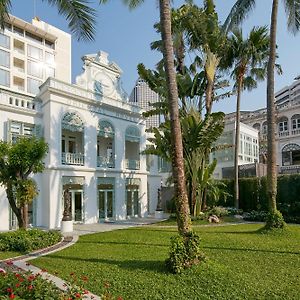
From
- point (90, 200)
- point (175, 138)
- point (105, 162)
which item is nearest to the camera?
point (175, 138)

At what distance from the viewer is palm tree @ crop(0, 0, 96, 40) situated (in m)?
11.2

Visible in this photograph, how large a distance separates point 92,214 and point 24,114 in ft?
25.3

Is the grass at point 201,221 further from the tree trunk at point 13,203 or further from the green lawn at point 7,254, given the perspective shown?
the green lawn at point 7,254

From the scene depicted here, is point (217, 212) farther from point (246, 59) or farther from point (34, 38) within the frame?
point (34, 38)

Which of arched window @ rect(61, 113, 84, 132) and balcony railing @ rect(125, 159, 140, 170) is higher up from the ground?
arched window @ rect(61, 113, 84, 132)

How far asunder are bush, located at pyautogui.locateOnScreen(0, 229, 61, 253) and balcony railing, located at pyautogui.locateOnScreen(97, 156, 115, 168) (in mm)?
11286

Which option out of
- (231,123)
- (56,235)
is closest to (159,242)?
(56,235)

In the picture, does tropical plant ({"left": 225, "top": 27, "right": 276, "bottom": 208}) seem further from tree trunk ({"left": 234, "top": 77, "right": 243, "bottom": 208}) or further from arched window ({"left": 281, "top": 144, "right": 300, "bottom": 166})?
arched window ({"left": 281, "top": 144, "right": 300, "bottom": 166})

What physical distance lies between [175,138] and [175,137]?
3 cm

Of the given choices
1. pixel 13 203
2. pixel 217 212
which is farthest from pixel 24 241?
pixel 217 212

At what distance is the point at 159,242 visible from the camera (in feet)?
40.0

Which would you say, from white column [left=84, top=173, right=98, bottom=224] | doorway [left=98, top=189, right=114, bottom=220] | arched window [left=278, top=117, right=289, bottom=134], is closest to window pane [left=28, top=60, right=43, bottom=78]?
doorway [left=98, top=189, right=114, bottom=220]

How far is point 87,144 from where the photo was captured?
22.3 meters

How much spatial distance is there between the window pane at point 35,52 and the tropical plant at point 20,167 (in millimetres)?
44196
